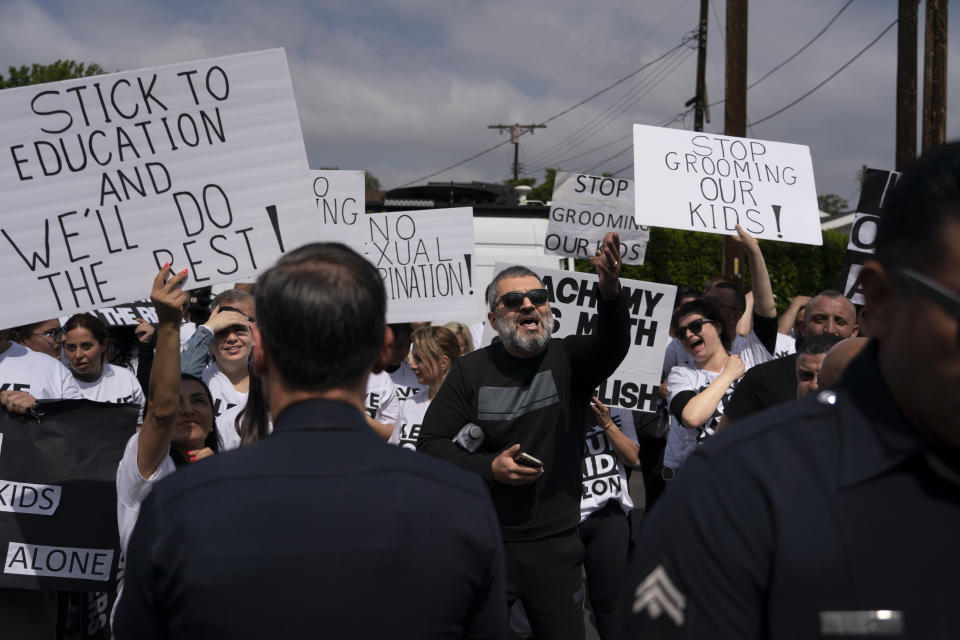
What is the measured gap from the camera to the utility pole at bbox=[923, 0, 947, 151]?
49.3ft

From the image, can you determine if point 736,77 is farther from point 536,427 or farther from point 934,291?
point 934,291

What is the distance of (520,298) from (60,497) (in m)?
2.18

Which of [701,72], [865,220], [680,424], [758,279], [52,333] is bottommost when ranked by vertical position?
[680,424]

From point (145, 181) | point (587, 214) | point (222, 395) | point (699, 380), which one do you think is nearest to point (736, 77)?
point (587, 214)

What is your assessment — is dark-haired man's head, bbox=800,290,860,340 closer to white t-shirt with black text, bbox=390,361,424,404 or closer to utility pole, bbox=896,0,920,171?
white t-shirt with black text, bbox=390,361,424,404

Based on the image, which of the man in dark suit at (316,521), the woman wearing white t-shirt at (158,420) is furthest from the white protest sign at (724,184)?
the man in dark suit at (316,521)

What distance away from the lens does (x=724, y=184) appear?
5934 millimetres

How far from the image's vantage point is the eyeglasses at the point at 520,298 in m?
4.02

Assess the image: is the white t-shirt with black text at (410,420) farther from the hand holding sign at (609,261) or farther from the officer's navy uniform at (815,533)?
the officer's navy uniform at (815,533)

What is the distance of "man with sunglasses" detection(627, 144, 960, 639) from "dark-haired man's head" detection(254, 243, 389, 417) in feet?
2.31

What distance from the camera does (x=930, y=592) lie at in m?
1.10

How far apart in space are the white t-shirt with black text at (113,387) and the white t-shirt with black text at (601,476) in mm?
2699

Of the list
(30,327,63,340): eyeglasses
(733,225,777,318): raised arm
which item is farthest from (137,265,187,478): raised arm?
(733,225,777,318): raised arm

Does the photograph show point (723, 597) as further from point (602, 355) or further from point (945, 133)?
point (945, 133)
